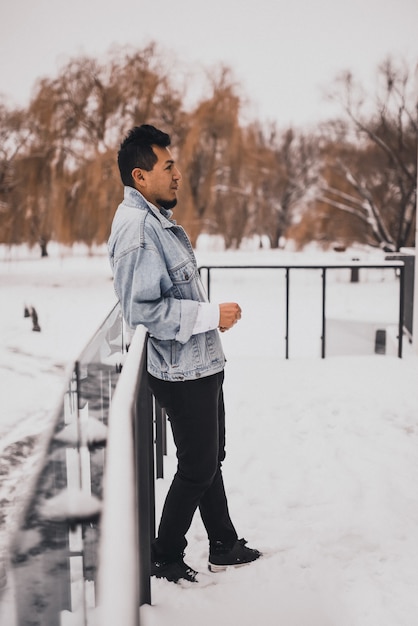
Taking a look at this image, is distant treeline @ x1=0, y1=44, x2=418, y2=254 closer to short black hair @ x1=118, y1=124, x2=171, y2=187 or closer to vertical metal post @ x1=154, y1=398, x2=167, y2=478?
vertical metal post @ x1=154, y1=398, x2=167, y2=478

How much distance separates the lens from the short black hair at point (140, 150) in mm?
1924

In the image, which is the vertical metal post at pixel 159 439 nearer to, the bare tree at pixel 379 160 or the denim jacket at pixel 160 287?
the denim jacket at pixel 160 287

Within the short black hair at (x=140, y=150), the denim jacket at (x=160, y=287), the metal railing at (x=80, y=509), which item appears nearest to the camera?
the metal railing at (x=80, y=509)

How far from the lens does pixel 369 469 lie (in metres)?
3.26

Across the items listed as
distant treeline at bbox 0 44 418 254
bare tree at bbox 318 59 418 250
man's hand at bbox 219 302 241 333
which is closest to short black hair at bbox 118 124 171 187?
man's hand at bbox 219 302 241 333

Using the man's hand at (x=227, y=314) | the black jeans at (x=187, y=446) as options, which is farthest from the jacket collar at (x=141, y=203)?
the black jeans at (x=187, y=446)

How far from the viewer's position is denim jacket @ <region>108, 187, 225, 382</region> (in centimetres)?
182

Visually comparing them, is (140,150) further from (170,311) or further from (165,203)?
(170,311)

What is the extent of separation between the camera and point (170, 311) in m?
1.86

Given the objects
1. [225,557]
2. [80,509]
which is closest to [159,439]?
[225,557]

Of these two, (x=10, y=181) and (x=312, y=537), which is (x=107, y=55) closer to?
(x=10, y=181)

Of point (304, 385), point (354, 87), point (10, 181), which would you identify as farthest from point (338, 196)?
point (304, 385)

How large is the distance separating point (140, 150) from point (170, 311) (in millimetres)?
461

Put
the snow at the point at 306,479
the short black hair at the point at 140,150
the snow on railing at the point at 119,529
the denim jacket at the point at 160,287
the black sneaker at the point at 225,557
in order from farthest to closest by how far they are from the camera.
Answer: the black sneaker at the point at 225,557
the snow at the point at 306,479
the short black hair at the point at 140,150
the denim jacket at the point at 160,287
the snow on railing at the point at 119,529
